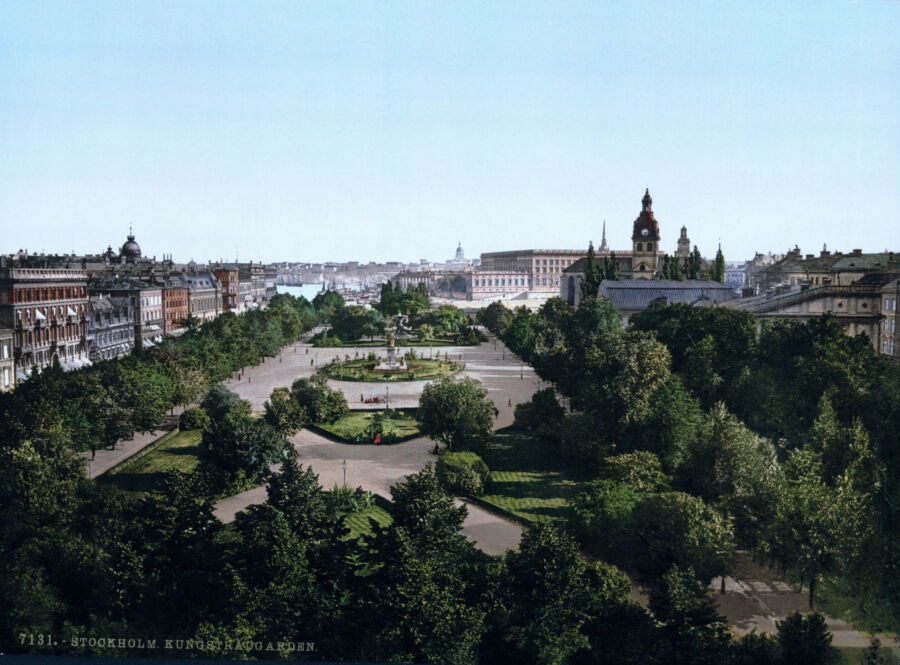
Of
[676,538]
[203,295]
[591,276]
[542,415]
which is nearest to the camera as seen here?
[676,538]

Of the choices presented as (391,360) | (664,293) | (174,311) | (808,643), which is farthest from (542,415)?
(174,311)

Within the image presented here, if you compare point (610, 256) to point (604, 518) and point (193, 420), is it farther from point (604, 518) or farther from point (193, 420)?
point (193, 420)

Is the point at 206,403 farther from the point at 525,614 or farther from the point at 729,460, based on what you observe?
the point at 729,460

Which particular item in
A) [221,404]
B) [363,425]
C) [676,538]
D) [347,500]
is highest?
[221,404]

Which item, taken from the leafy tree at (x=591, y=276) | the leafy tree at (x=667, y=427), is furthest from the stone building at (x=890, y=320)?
the leafy tree at (x=591, y=276)

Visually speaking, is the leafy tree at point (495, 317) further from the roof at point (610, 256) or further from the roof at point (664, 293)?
the roof at point (610, 256)

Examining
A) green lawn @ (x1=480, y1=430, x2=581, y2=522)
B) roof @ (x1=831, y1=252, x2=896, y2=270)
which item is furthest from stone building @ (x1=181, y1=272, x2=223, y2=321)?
roof @ (x1=831, y1=252, x2=896, y2=270)
